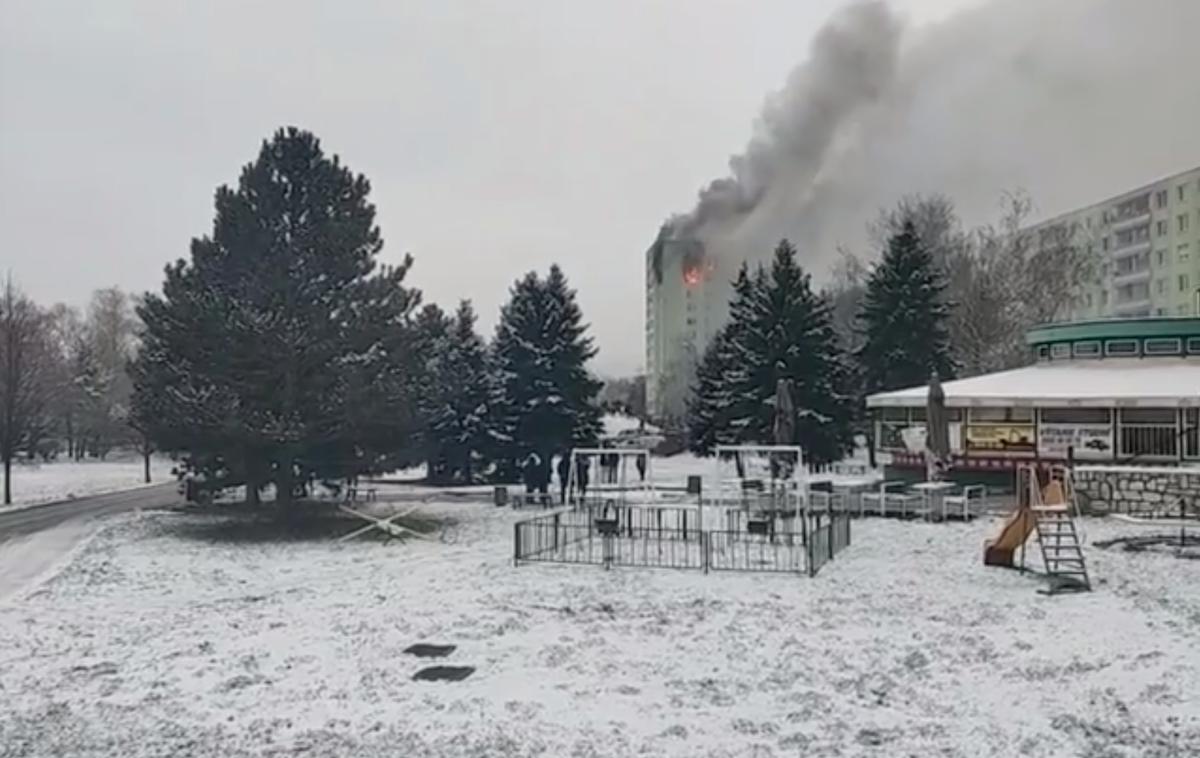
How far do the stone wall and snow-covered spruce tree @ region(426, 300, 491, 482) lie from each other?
73.0 feet

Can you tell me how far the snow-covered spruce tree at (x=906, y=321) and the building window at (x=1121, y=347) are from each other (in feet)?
24.3

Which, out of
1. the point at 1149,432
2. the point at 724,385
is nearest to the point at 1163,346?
the point at 1149,432

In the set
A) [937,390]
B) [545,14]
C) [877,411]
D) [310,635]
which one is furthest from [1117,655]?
[877,411]

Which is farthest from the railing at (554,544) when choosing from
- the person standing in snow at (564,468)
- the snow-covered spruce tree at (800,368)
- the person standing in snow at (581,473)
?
the snow-covered spruce tree at (800,368)

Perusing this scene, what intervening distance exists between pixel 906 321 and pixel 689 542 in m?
22.2

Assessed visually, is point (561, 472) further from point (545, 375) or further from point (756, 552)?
point (756, 552)

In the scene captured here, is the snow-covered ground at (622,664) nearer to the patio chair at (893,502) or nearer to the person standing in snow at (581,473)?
the patio chair at (893,502)

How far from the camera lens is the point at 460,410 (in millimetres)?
40156

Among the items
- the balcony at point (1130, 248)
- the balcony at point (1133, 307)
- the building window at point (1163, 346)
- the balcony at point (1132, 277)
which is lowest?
the building window at point (1163, 346)

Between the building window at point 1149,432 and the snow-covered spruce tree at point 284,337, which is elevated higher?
the snow-covered spruce tree at point 284,337

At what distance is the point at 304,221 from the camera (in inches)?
1040

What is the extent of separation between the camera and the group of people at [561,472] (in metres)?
29.0

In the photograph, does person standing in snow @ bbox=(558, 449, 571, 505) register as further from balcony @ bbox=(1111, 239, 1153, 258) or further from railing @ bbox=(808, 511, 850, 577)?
balcony @ bbox=(1111, 239, 1153, 258)

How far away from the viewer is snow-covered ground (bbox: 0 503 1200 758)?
843 centimetres
